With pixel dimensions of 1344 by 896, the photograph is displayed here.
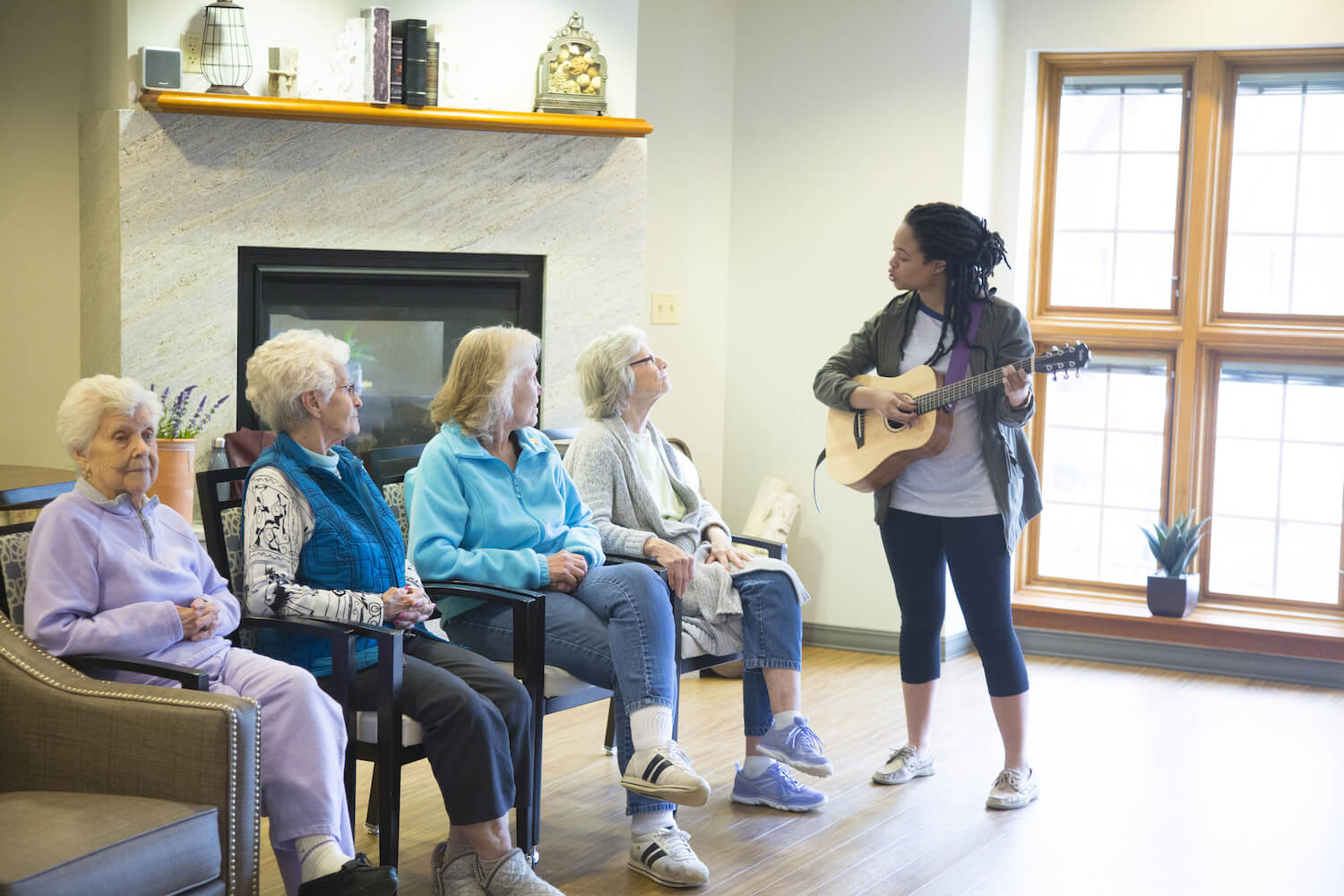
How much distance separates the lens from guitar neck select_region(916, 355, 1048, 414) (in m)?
3.19

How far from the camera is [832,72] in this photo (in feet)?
16.3

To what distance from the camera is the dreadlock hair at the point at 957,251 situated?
130 inches

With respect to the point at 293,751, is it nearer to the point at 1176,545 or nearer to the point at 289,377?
the point at 289,377

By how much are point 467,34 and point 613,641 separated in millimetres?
2269

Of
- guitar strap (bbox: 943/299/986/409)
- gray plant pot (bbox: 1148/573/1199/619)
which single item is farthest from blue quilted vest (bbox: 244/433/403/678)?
gray plant pot (bbox: 1148/573/1199/619)

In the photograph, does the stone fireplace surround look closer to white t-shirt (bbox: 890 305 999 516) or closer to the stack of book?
the stack of book

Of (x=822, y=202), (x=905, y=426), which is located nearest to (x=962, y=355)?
(x=905, y=426)

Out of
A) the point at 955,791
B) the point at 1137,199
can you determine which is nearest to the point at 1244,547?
the point at 1137,199

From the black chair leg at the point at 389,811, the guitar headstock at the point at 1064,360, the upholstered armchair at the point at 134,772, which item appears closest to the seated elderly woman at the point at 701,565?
the guitar headstock at the point at 1064,360

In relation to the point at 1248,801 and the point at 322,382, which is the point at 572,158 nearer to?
the point at 322,382

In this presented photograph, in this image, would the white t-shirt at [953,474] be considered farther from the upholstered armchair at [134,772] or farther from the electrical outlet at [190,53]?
the electrical outlet at [190,53]

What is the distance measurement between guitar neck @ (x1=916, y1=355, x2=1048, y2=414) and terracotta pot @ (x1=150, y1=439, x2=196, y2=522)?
200 cm

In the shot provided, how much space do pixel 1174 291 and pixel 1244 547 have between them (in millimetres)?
994

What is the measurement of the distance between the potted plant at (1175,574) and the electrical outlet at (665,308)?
1.91 meters
